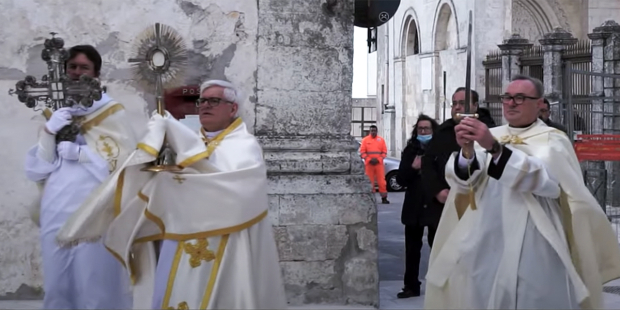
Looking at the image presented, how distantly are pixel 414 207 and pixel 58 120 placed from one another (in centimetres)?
374

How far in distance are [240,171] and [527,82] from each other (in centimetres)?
173

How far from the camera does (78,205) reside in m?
5.98

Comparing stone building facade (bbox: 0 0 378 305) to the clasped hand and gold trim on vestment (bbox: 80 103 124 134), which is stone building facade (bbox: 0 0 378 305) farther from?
the clasped hand

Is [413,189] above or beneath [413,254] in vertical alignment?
above

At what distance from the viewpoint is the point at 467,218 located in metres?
5.92

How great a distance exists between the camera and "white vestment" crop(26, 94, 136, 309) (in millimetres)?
5891

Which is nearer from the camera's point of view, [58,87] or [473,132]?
[473,132]

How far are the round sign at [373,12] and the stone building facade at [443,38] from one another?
1523 centimetres

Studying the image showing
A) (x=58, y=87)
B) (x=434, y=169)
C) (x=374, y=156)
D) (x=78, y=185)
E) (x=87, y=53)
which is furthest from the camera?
(x=374, y=156)

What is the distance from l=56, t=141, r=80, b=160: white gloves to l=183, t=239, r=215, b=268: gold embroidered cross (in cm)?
111

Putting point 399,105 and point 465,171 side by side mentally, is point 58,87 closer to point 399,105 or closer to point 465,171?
point 465,171

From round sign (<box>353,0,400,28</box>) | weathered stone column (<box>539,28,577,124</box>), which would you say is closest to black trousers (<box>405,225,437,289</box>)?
round sign (<box>353,0,400,28</box>)

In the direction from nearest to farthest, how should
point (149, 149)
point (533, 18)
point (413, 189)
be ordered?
point (149, 149)
point (413, 189)
point (533, 18)

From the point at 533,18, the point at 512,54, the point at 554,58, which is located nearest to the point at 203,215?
the point at 554,58
